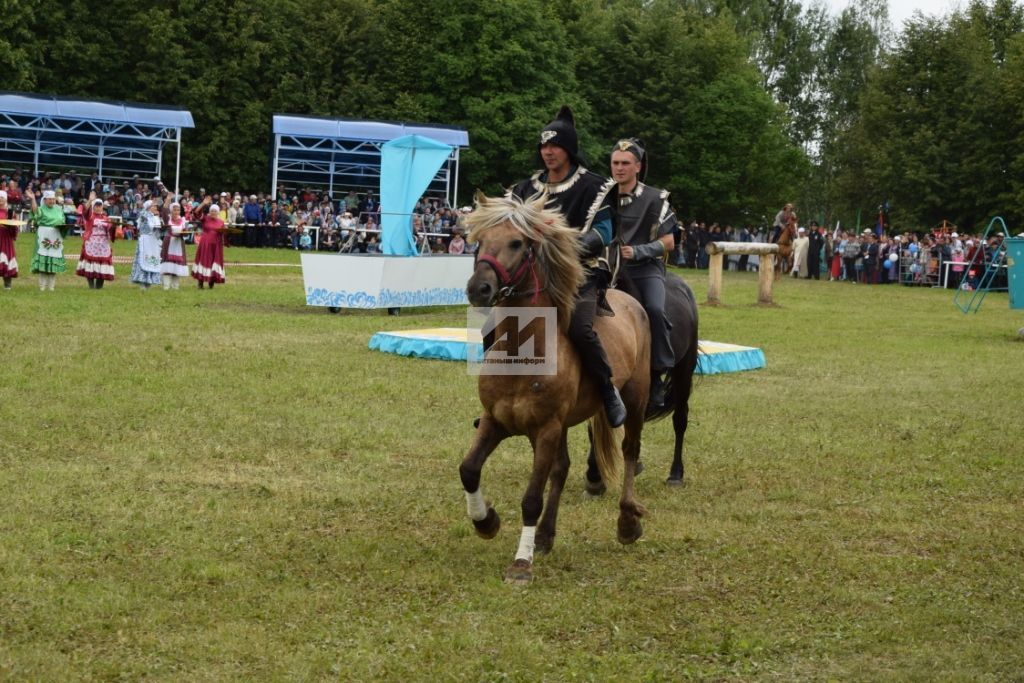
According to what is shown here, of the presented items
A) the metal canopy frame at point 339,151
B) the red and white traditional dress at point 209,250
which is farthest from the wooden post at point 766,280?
the metal canopy frame at point 339,151

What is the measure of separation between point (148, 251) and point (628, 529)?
21191 mm

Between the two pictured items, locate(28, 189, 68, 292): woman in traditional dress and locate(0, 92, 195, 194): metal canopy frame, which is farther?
locate(0, 92, 195, 194): metal canopy frame

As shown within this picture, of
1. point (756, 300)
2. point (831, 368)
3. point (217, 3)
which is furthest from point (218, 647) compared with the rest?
point (217, 3)

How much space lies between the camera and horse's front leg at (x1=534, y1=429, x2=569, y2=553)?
781cm

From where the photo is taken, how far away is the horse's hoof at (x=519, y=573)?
23.4 ft

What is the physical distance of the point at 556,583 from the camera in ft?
23.7

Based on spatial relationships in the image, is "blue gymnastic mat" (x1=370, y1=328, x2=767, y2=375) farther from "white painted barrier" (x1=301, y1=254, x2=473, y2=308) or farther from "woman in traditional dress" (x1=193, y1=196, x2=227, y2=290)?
"woman in traditional dress" (x1=193, y1=196, x2=227, y2=290)

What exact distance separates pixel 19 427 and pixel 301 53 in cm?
5092

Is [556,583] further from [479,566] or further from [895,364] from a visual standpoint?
[895,364]

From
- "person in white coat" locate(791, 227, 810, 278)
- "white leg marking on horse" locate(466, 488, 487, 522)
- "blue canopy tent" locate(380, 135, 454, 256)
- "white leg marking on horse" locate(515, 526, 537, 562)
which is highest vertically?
"blue canopy tent" locate(380, 135, 454, 256)

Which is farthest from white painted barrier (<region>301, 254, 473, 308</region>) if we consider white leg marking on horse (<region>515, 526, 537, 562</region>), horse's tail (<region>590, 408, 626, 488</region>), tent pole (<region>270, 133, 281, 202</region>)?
tent pole (<region>270, 133, 281, 202</region>)

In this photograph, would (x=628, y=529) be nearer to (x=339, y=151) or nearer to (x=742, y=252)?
(x=742, y=252)

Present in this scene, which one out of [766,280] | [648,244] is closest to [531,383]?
[648,244]

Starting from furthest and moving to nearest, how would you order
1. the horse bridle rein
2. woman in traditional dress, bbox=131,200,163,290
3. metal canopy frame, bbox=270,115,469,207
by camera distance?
metal canopy frame, bbox=270,115,469,207
woman in traditional dress, bbox=131,200,163,290
the horse bridle rein
